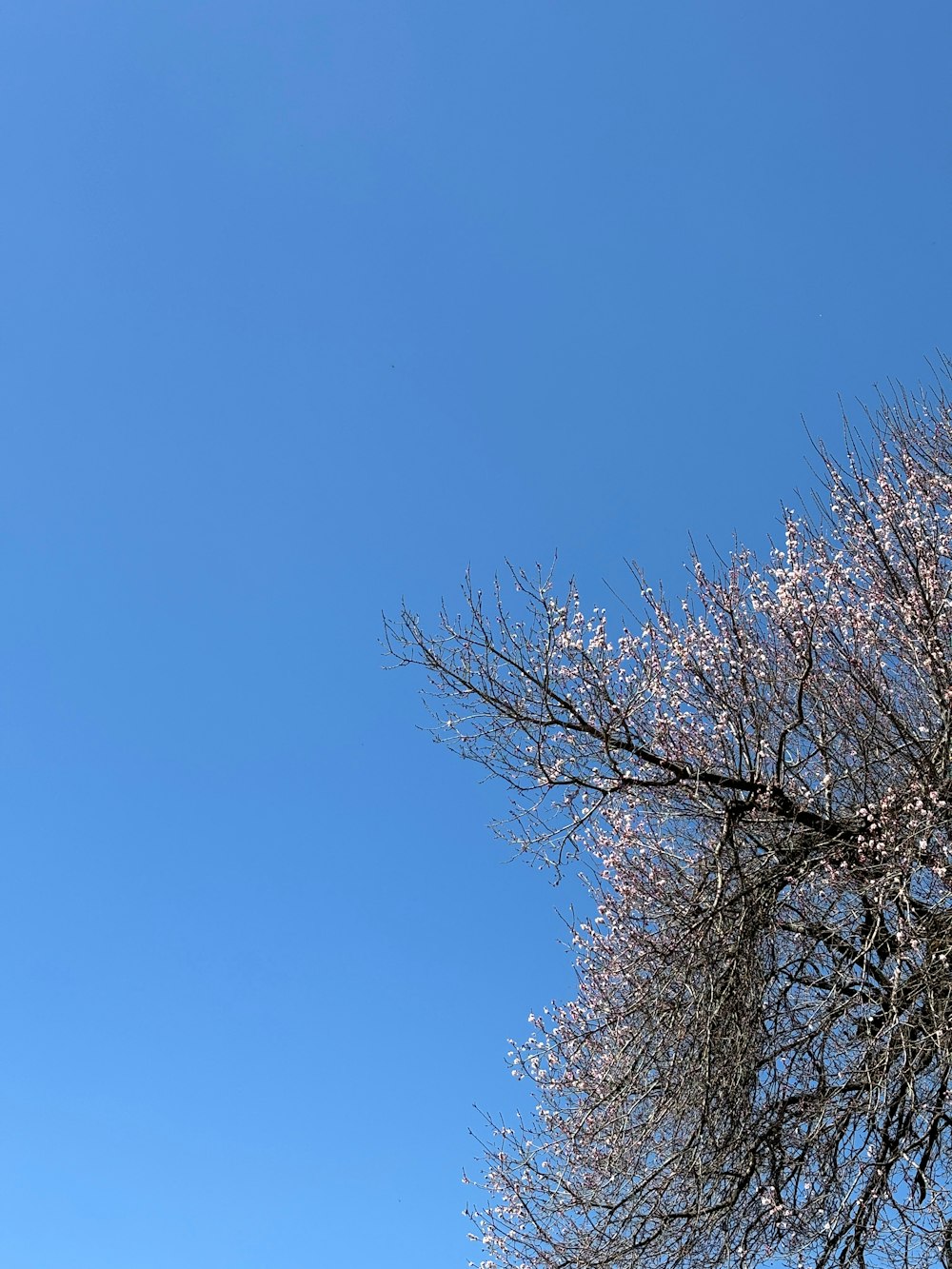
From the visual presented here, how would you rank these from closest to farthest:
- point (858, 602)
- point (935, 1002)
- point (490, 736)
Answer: point (935, 1002), point (490, 736), point (858, 602)

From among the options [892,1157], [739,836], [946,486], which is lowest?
[892,1157]

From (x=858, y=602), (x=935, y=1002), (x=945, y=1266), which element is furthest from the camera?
A: (x=858, y=602)

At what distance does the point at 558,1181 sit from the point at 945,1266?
241 cm

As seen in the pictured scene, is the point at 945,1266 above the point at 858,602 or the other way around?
the other way around

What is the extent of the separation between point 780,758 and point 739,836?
2.67 ft

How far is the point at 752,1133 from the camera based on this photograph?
6.46 metres

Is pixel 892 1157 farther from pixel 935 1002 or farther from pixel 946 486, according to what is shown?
pixel 946 486

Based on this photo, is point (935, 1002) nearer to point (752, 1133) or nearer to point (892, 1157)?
point (892, 1157)

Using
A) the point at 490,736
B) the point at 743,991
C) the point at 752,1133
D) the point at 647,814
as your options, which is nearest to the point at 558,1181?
the point at 752,1133

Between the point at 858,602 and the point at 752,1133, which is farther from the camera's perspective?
the point at 858,602

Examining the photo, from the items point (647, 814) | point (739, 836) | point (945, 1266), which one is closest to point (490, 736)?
point (647, 814)

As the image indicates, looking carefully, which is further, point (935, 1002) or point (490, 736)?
point (490, 736)

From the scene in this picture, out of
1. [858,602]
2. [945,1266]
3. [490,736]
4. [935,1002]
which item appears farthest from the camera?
[858,602]

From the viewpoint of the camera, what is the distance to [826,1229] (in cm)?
596
